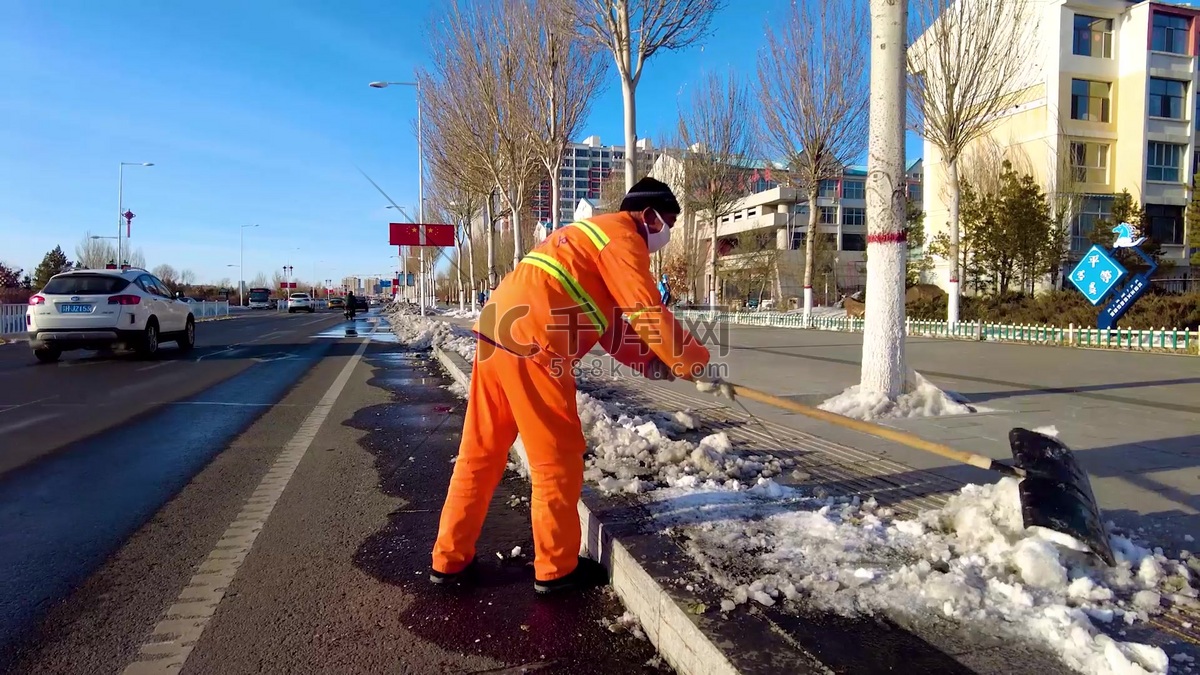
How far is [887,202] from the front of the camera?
613 centimetres

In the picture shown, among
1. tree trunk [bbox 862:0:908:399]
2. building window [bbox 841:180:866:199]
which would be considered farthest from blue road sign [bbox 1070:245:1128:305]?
building window [bbox 841:180:866:199]

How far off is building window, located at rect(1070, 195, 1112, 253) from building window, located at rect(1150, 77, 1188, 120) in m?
4.42

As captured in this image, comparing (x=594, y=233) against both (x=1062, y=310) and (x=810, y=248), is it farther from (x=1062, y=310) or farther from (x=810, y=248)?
(x=810, y=248)

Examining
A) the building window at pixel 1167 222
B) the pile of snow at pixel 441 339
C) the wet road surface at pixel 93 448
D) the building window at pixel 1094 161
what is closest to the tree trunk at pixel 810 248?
the pile of snow at pixel 441 339

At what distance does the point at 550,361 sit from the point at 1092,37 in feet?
125

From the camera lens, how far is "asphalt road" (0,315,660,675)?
2.43 meters

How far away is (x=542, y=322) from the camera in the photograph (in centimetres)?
273

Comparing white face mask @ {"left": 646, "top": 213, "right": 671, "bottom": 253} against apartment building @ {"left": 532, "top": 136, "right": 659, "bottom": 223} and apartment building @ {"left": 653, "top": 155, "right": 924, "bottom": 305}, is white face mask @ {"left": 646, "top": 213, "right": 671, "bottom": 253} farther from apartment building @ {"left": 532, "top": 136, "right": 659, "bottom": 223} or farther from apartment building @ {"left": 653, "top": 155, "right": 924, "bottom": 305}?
apartment building @ {"left": 532, "top": 136, "right": 659, "bottom": 223}

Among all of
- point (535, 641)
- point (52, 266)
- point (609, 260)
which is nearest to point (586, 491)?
point (535, 641)

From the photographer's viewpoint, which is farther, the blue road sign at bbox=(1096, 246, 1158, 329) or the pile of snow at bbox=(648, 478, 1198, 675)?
the blue road sign at bbox=(1096, 246, 1158, 329)

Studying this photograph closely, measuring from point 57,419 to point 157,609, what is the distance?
536cm

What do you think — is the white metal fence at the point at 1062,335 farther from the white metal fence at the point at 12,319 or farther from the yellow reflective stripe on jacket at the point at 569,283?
the white metal fence at the point at 12,319

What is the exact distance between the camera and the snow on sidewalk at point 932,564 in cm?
230

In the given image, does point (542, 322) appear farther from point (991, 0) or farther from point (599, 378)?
point (991, 0)
